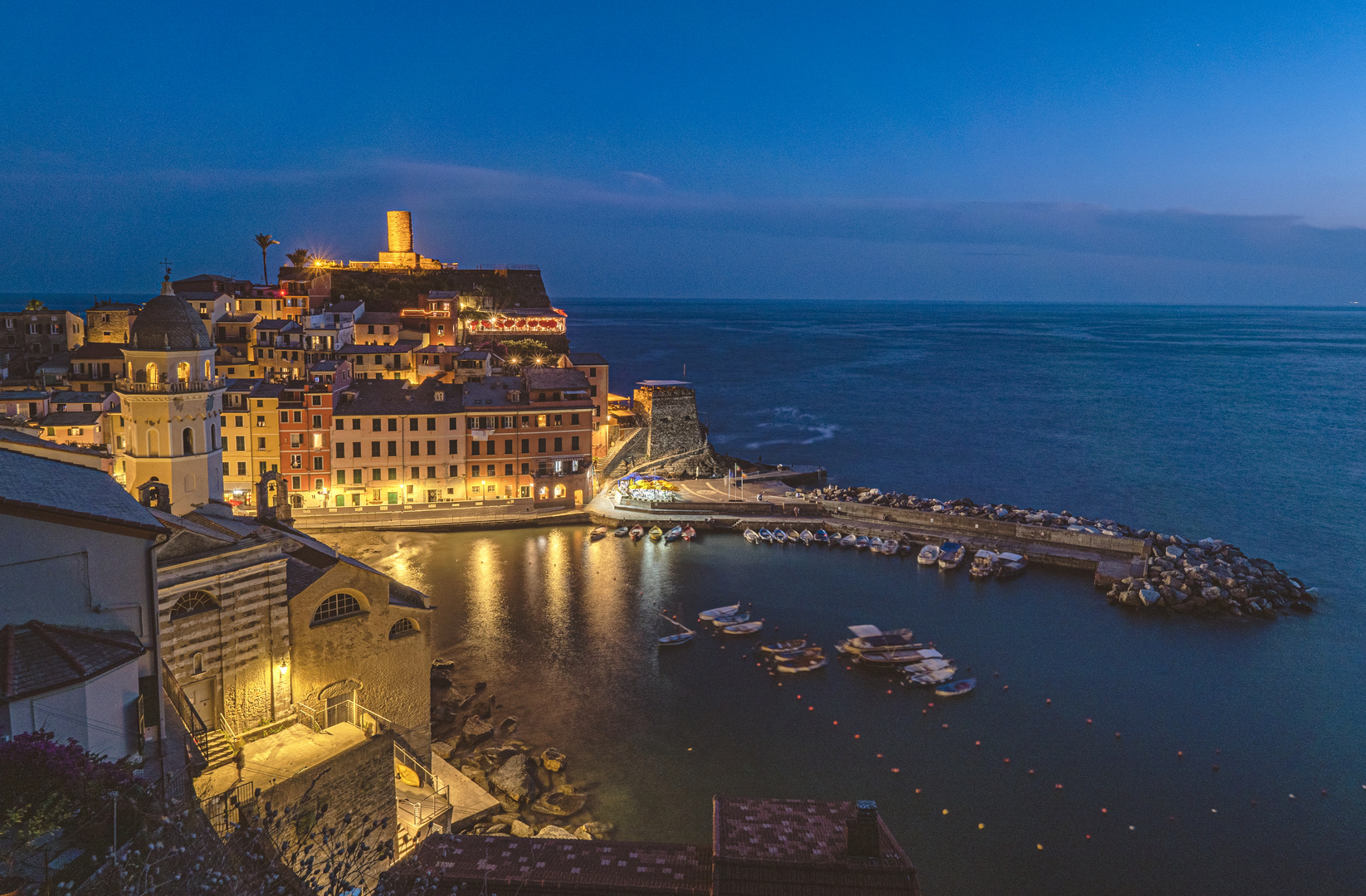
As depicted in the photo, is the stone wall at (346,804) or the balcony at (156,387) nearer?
the stone wall at (346,804)

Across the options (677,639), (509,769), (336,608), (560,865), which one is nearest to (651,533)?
(677,639)

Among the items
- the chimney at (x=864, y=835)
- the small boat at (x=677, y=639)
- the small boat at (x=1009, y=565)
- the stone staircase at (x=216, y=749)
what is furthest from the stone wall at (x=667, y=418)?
the chimney at (x=864, y=835)

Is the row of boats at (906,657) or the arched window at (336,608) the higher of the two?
the arched window at (336,608)

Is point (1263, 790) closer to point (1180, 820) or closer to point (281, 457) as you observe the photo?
point (1180, 820)

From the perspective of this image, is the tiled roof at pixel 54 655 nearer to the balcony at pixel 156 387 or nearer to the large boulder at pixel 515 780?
the large boulder at pixel 515 780

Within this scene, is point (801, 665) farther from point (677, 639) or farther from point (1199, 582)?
point (1199, 582)

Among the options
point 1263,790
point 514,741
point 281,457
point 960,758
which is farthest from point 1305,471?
point 281,457

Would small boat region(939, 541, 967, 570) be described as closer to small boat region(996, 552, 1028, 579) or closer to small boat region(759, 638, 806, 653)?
small boat region(996, 552, 1028, 579)

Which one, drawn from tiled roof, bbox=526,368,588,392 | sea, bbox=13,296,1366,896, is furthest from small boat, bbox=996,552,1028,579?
tiled roof, bbox=526,368,588,392
